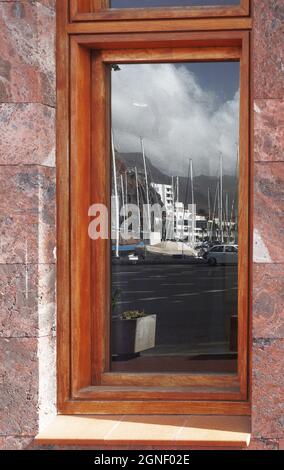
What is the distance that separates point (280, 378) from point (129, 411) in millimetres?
988

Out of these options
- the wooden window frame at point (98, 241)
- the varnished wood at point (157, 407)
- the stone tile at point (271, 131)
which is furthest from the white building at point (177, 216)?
the varnished wood at point (157, 407)

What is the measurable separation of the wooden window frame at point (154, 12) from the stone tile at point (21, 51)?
0.28 meters

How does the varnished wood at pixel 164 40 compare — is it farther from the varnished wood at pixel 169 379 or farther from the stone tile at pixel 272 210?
the varnished wood at pixel 169 379

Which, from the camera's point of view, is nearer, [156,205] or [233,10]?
[233,10]

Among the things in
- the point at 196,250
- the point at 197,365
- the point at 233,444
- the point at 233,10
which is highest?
the point at 233,10

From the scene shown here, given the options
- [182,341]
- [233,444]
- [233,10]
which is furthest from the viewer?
[182,341]

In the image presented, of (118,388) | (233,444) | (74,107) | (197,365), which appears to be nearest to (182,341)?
(197,365)

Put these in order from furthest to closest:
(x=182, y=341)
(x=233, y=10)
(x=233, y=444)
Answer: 1. (x=182, y=341)
2. (x=233, y=10)
3. (x=233, y=444)

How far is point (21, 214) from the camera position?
16.4ft

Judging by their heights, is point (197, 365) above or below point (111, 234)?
below

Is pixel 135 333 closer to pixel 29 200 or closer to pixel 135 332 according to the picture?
pixel 135 332

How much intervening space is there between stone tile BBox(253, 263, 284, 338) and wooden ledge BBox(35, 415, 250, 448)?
23.3 inches

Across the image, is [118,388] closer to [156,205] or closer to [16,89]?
[156,205]

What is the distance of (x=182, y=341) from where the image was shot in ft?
17.8
